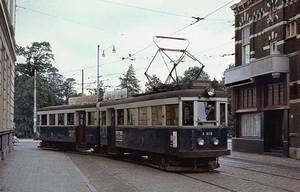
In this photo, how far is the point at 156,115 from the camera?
17.1m

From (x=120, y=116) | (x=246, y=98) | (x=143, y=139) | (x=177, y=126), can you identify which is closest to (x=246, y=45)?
(x=246, y=98)

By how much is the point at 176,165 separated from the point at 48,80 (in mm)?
59660

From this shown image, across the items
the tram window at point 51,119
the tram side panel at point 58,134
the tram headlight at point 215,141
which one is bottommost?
the tram side panel at point 58,134

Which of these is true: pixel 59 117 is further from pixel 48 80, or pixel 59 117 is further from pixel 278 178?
pixel 48 80

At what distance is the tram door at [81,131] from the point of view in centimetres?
2598

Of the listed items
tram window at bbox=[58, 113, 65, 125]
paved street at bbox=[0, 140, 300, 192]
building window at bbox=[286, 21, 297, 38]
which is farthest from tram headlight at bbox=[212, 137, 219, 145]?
tram window at bbox=[58, 113, 65, 125]

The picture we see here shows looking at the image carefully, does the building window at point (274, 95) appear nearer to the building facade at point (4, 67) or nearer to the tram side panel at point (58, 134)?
the tram side panel at point (58, 134)

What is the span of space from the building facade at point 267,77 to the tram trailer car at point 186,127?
8130 millimetres

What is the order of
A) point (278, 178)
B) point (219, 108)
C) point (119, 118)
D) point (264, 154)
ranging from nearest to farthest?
point (278, 178) < point (219, 108) < point (119, 118) < point (264, 154)

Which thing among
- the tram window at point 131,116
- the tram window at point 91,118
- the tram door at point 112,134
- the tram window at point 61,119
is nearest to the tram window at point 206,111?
the tram window at point 131,116

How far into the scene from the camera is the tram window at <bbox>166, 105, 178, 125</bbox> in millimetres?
15948

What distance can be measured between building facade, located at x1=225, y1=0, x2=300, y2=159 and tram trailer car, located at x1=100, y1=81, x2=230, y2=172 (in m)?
8.13

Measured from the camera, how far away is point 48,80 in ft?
240

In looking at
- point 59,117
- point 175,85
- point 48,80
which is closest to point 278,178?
point 175,85
